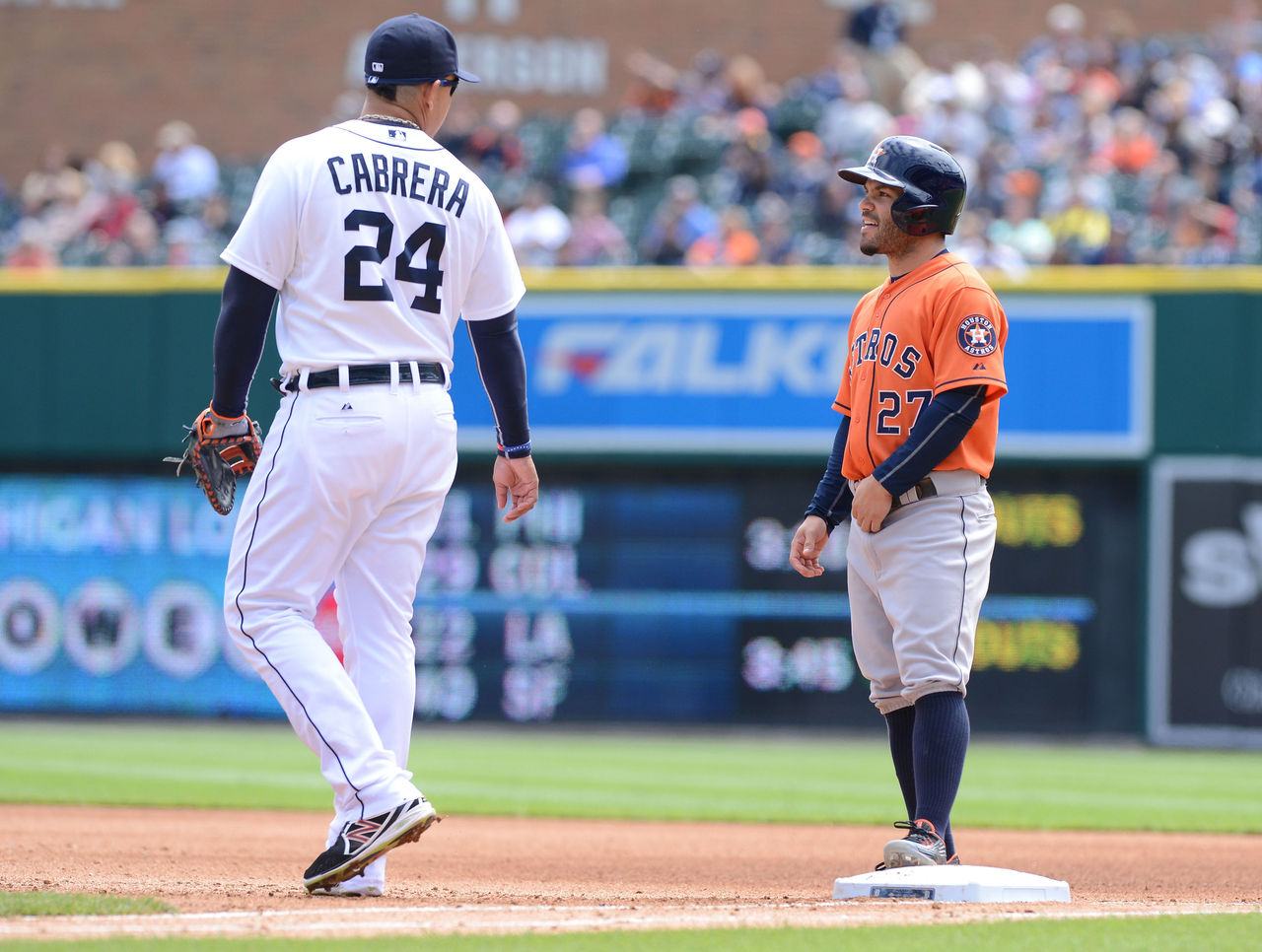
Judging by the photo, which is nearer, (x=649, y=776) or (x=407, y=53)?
(x=407, y=53)

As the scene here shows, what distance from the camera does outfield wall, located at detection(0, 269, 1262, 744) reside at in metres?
11.7

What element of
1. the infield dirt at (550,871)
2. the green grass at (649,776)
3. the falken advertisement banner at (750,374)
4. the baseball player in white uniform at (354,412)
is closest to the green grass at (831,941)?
the infield dirt at (550,871)

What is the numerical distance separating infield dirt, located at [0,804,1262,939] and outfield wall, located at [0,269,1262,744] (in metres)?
4.73

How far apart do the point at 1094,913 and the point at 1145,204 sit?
9962mm

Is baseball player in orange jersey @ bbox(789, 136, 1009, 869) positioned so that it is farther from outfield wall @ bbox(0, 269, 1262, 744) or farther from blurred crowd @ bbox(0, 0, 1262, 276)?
blurred crowd @ bbox(0, 0, 1262, 276)

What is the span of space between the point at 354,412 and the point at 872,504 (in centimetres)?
129

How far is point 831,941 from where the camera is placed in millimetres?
3352

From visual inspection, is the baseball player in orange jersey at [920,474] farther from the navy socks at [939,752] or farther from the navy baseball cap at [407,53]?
the navy baseball cap at [407,53]

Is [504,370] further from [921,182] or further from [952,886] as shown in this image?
[952,886]

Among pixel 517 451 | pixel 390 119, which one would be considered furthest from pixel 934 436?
pixel 390 119

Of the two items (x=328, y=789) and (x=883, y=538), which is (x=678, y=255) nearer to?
(x=328, y=789)

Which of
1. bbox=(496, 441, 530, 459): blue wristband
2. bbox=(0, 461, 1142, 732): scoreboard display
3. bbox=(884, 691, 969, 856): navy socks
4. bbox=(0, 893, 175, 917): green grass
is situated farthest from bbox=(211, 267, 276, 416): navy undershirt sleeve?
bbox=(0, 461, 1142, 732): scoreboard display

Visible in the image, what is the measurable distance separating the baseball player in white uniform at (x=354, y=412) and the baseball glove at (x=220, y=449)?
0.04 m

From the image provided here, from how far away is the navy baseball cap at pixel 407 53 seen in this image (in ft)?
13.4
